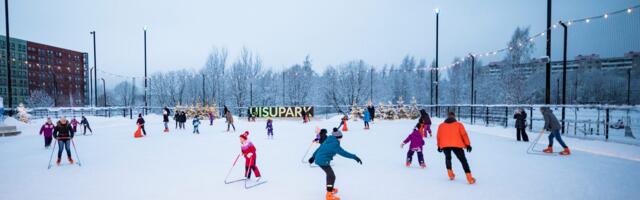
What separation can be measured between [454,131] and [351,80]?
50.9m

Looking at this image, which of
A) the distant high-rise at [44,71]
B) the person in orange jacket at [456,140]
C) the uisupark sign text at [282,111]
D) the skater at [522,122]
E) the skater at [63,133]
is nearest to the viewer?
the person in orange jacket at [456,140]

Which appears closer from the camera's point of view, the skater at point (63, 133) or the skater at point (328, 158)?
the skater at point (328, 158)

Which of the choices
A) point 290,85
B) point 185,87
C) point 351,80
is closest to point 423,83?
point 351,80

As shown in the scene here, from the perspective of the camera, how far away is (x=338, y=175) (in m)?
8.07

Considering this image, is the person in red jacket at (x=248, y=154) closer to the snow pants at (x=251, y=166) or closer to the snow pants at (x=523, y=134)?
the snow pants at (x=251, y=166)

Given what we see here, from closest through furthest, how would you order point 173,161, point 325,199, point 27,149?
point 325,199
point 173,161
point 27,149

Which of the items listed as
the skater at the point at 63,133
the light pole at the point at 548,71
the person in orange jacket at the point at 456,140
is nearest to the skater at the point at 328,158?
the person in orange jacket at the point at 456,140

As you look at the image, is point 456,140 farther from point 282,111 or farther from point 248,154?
point 282,111

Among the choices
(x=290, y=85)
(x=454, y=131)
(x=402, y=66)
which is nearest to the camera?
(x=454, y=131)

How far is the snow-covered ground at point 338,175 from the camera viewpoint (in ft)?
21.1

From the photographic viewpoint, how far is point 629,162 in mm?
9047

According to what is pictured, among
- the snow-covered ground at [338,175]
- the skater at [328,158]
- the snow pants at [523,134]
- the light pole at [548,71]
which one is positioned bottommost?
the snow-covered ground at [338,175]

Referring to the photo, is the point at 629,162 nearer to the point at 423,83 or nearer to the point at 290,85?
the point at 290,85

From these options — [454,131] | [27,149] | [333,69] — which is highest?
[333,69]
